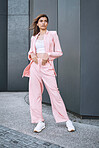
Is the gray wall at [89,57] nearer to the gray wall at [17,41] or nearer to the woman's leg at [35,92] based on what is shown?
the woman's leg at [35,92]

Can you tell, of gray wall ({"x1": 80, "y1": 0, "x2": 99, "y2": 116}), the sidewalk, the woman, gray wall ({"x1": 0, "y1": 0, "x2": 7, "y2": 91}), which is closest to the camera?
the sidewalk

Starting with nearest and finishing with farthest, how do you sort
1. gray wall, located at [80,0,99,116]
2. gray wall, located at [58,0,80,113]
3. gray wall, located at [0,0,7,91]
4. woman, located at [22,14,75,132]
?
1. woman, located at [22,14,75,132]
2. gray wall, located at [80,0,99,116]
3. gray wall, located at [58,0,80,113]
4. gray wall, located at [0,0,7,91]

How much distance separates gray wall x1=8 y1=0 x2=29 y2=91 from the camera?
8320 mm

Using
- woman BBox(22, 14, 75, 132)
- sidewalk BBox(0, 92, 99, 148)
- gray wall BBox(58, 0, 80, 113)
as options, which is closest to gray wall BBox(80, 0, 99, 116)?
gray wall BBox(58, 0, 80, 113)

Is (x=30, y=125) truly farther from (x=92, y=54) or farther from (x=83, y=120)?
(x=92, y=54)

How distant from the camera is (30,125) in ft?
10.0

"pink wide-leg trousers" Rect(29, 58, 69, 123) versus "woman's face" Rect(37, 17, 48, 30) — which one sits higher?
"woman's face" Rect(37, 17, 48, 30)

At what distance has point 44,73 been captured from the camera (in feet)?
9.12

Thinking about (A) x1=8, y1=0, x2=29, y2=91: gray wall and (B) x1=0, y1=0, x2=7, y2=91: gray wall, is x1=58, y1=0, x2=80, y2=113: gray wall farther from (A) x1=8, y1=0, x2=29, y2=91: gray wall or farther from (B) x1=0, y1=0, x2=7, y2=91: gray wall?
(B) x1=0, y1=0, x2=7, y2=91: gray wall

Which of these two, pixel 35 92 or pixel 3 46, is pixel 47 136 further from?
pixel 3 46

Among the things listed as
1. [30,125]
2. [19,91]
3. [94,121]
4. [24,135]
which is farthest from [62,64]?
[19,91]

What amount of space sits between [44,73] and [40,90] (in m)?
0.29

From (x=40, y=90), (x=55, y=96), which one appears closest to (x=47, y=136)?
(x=55, y=96)

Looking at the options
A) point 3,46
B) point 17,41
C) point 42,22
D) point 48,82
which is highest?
point 17,41
